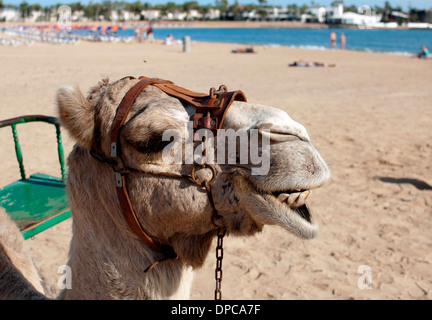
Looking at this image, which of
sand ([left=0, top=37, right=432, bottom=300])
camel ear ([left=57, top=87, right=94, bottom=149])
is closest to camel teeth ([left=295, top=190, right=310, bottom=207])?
camel ear ([left=57, top=87, right=94, bottom=149])

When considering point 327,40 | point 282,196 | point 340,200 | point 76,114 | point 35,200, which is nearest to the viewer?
point 282,196

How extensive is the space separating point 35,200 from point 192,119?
105 inches

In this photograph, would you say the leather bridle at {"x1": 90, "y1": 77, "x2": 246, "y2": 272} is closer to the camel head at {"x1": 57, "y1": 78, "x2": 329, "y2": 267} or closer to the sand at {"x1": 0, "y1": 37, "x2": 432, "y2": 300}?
the camel head at {"x1": 57, "y1": 78, "x2": 329, "y2": 267}

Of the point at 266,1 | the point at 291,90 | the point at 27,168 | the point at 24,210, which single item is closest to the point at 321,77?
the point at 291,90

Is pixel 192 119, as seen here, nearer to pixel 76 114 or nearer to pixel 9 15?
pixel 76 114

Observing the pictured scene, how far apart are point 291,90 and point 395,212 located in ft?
31.0

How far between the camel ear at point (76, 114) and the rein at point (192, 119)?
7 centimetres

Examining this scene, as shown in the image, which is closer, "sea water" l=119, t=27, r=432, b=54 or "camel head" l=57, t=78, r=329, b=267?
"camel head" l=57, t=78, r=329, b=267

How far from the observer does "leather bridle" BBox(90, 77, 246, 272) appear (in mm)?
1696

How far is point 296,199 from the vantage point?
1637 millimetres

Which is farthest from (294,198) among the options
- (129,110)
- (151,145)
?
(129,110)

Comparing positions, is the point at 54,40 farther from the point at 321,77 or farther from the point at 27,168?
the point at 27,168

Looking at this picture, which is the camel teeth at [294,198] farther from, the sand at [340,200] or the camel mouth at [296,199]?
the sand at [340,200]

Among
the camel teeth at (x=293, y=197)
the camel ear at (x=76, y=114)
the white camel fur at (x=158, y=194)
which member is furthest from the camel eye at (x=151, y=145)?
the camel teeth at (x=293, y=197)
